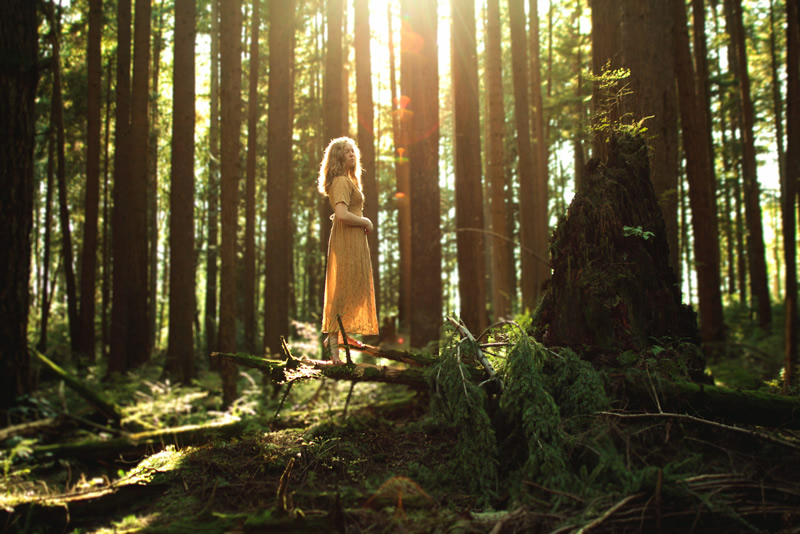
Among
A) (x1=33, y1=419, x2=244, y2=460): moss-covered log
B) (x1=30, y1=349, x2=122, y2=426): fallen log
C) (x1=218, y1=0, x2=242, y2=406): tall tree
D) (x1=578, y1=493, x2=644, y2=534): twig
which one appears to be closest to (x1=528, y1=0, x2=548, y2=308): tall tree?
(x1=218, y1=0, x2=242, y2=406): tall tree

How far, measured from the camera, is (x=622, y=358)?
374cm

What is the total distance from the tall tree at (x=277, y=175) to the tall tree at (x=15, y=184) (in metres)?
5.26

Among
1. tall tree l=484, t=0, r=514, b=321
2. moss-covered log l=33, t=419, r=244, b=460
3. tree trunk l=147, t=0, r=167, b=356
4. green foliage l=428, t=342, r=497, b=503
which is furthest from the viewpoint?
tree trunk l=147, t=0, r=167, b=356

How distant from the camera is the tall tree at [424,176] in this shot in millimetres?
9773

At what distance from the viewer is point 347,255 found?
555 centimetres

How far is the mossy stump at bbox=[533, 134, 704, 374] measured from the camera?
4.06 meters

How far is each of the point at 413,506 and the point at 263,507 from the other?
0.91 metres

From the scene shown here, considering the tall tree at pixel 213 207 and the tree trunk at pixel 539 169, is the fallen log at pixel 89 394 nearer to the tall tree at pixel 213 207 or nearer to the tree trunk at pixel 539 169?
the tree trunk at pixel 539 169

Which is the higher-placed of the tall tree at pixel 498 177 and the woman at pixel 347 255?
the tall tree at pixel 498 177

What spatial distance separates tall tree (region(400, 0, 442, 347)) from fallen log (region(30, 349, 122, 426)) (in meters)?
5.28

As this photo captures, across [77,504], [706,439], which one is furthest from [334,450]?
[706,439]

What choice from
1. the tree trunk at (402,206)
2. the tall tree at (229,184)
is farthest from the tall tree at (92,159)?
the tree trunk at (402,206)

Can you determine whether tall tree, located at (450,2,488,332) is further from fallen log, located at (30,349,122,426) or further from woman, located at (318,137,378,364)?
fallen log, located at (30,349,122,426)

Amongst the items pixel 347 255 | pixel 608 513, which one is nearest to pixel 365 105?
pixel 347 255
